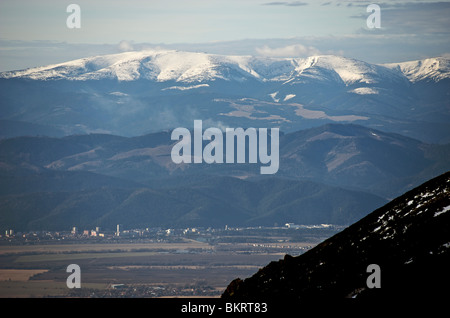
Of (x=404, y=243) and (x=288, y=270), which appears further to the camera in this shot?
(x=288, y=270)

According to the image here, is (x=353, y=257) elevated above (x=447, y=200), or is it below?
Answer: below

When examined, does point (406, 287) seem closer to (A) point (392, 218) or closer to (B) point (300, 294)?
(B) point (300, 294)
